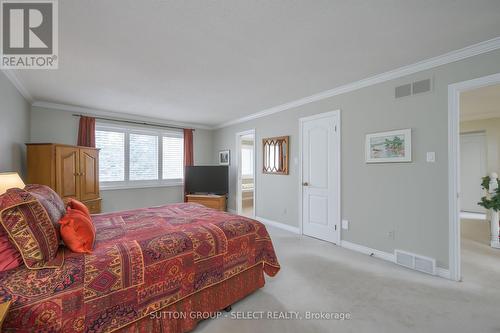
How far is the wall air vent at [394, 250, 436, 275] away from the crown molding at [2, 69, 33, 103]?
551cm

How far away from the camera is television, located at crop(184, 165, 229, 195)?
548 cm

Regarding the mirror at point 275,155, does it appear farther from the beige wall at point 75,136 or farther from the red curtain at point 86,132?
the red curtain at point 86,132

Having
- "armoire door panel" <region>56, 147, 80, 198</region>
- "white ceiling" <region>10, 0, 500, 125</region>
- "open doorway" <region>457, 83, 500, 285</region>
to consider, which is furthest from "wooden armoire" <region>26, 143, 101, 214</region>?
"open doorway" <region>457, 83, 500, 285</region>

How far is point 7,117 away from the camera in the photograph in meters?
2.77

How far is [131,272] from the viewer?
4.66 ft

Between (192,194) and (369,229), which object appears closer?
(369,229)

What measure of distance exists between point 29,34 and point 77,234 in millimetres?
2028

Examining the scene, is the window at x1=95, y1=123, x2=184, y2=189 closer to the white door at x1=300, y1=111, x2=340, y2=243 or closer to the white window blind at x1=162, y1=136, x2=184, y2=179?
the white window blind at x1=162, y1=136, x2=184, y2=179

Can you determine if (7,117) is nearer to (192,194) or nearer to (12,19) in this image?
(12,19)

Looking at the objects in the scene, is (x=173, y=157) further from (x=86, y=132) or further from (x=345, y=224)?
(x=345, y=224)

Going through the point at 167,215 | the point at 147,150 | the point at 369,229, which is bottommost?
the point at 369,229

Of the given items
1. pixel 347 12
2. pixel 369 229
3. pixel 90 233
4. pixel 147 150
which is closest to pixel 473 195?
pixel 369 229

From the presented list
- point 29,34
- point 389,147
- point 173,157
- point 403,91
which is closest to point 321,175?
point 389,147

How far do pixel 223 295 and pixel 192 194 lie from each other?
3.88m
